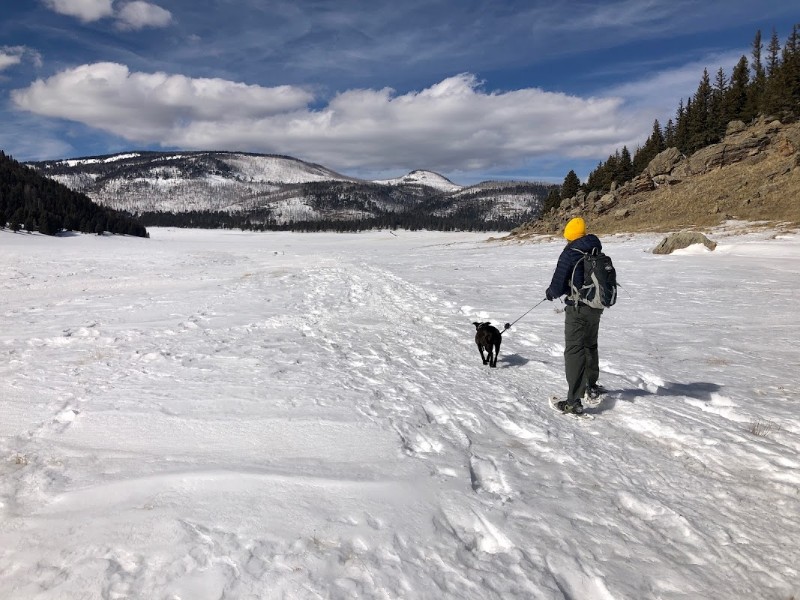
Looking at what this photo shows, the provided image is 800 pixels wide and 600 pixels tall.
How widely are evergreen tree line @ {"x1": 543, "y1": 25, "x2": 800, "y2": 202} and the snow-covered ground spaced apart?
5392 cm

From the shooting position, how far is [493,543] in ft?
10.9

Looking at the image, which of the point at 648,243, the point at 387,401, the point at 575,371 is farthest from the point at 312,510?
the point at 648,243

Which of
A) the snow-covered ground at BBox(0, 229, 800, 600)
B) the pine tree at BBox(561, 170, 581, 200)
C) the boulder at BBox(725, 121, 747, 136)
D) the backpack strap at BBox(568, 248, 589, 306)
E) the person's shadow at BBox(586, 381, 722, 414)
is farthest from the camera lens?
the pine tree at BBox(561, 170, 581, 200)

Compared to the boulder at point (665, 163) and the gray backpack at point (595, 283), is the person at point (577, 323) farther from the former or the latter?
the boulder at point (665, 163)

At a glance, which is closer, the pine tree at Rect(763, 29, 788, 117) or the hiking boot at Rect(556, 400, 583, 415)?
the hiking boot at Rect(556, 400, 583, 415)

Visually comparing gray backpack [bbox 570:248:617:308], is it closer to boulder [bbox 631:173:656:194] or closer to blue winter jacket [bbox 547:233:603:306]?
blue winter jacket [bbox 547:233:603:306]

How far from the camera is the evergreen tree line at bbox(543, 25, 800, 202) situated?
4722 cm

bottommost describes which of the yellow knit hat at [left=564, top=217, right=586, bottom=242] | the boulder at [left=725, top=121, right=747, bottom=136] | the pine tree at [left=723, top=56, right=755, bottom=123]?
the yellow knit hat at [left=564, top=217, right=586, bottom=242]

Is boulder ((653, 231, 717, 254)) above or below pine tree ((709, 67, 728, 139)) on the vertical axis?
below

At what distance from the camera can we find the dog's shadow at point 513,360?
321 inches

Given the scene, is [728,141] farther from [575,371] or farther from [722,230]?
[575,371]

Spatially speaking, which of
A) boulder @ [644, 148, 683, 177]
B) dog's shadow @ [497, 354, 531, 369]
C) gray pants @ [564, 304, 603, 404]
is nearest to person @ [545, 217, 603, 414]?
gray pants @ [564, 304, 603, 404]

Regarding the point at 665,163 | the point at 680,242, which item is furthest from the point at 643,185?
the point at 680,242

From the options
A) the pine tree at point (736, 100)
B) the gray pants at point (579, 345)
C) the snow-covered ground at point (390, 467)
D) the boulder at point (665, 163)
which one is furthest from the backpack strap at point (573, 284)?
the pine tree at point (736, 100)
